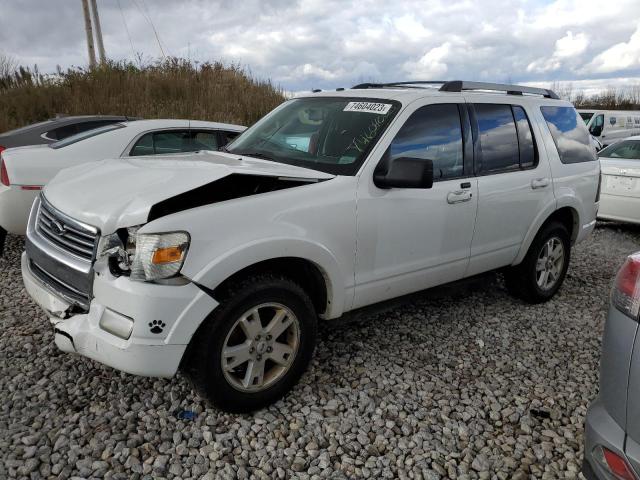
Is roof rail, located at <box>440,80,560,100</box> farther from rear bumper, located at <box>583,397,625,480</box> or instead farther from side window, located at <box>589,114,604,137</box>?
side window, located at <box>589,114,604,137</box>

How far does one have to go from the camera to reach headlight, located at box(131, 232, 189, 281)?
8.31 ft

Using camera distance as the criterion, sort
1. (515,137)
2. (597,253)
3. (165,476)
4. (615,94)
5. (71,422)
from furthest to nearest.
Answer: (615,94), (597,253), (515,137), (71,422), (165,476)

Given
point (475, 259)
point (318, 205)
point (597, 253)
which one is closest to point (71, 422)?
point (318, 205)

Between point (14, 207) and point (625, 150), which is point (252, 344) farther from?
point (625, 150)

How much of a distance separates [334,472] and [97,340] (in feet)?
4.40

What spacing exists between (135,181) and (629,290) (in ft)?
8.03

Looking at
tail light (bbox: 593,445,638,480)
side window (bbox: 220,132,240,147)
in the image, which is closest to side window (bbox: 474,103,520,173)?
tail light (bbox: 593,445,638,480)

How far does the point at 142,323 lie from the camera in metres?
2.52

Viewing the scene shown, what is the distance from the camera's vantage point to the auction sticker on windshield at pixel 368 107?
11.8 feet

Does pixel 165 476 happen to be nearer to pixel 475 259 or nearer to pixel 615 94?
pixel 475 259

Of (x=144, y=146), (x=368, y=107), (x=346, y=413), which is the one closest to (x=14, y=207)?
(x=144, y=146)

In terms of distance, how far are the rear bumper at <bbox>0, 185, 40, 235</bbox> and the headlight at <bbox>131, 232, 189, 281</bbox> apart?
3003mm

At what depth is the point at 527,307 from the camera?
4848 mm

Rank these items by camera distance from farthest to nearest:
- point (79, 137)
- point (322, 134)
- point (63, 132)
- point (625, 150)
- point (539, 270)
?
point (625, 150), point (63, 132), point (79, 137), point (539, 270), point (322, 134)
